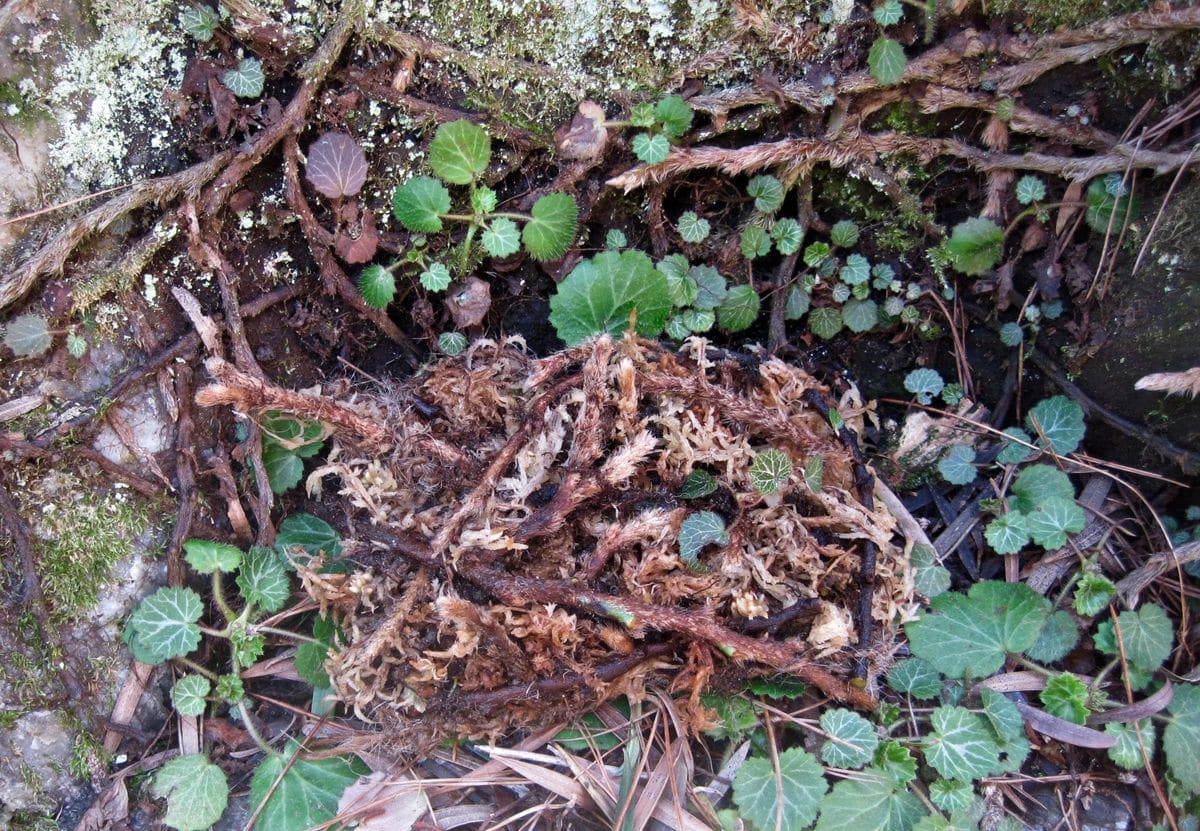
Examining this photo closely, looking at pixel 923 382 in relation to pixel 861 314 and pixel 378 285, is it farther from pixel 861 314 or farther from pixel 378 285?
pixel 378 285

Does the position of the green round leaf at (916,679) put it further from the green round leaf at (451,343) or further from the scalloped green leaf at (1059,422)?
the green round leaf at (451,343)

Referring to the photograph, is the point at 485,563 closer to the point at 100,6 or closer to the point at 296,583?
the point at 296,583

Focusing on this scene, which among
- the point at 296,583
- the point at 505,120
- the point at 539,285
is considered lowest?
the point at 296,583

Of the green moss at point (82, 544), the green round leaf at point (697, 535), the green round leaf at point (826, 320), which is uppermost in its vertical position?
the green round leaf at point (826, 320)

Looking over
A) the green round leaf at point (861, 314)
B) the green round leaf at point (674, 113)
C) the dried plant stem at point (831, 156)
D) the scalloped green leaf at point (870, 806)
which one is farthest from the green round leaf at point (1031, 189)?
the scalloped green leaf at point (870, 806)

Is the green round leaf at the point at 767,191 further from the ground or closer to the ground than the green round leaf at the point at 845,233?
further from the ground

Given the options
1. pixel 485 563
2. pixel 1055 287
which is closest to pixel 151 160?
pixel 485 563

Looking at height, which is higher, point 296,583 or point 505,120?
point 505,120
